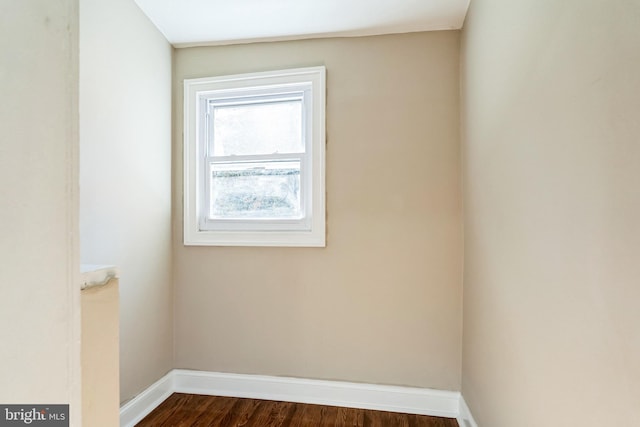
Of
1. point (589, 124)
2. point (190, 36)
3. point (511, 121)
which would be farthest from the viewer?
point (190, 36)

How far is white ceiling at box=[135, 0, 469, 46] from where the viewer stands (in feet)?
5.18

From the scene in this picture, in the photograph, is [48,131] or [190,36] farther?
[190,36]

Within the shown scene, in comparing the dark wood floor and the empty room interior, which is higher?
the empty room interior

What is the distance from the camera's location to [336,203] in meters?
1.80

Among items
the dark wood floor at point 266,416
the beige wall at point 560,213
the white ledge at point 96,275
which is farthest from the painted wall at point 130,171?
the beige wall at point 560,213

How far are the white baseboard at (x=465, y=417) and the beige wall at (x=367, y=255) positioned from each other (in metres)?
0.10

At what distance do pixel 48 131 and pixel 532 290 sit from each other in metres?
1.24

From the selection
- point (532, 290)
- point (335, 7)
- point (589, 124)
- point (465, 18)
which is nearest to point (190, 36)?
point (335, 7)

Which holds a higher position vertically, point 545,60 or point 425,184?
point 545,60

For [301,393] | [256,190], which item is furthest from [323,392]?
[256,190]

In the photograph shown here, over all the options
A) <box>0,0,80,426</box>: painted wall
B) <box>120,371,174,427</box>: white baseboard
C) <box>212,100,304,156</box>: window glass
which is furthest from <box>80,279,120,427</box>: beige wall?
<box>212,100,304,156</box>: window glass

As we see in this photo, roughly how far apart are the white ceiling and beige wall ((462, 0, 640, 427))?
16.3 inches

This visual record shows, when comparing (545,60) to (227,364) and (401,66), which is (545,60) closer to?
(401,66)

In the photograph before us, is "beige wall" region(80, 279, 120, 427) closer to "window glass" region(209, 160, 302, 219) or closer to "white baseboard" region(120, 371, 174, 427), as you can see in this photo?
"white baseboard" region(120, 371, 174, 427)
